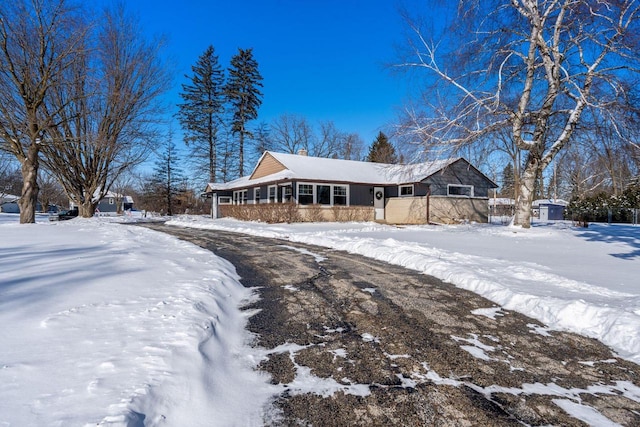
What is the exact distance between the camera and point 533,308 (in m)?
4.50

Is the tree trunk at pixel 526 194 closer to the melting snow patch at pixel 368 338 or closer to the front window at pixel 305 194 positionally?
the front window at pixel 305 194

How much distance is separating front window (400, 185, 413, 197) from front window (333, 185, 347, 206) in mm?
4290

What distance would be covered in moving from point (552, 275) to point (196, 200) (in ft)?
135

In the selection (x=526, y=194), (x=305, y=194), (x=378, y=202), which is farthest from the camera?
(x=378, y=202)

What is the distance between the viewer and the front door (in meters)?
24.1

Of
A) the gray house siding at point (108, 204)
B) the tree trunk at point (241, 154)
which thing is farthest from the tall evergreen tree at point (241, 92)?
the gray house siding at point (108, 204)

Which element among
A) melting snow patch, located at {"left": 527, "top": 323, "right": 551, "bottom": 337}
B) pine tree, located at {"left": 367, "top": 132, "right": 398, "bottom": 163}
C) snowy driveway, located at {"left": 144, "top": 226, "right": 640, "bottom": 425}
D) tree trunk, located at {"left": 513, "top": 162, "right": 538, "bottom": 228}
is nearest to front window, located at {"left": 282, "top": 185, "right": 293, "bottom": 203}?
tree trunk, located at {"left": 513, "top": 162, "right": 538, "bottom": 228}

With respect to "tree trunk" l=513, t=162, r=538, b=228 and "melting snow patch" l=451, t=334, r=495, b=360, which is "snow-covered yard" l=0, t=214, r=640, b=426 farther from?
"tree trunk" l=513, t=162, r=538, b=228

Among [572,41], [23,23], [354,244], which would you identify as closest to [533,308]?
[354,244]

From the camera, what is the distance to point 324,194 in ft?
72.7

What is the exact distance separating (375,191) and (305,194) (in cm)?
569

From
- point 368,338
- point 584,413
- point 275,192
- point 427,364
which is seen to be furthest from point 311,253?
point 275,192

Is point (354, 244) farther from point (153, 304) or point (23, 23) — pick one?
point (23, 23)

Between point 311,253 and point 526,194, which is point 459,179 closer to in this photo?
point 526,194
